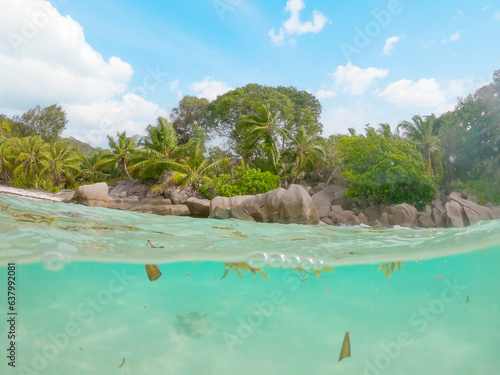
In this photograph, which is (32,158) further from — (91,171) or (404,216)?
(404,216)

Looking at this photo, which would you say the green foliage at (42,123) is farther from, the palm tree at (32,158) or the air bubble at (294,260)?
the air bubble at (294,260)

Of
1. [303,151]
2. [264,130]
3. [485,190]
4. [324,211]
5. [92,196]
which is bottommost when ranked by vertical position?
[92,196]

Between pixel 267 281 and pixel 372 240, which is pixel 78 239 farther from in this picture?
pixel 372 240

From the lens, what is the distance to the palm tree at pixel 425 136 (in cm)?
2856

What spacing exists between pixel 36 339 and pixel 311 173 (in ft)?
101

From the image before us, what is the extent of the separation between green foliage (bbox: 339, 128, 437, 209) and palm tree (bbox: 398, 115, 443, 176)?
17.5 feet

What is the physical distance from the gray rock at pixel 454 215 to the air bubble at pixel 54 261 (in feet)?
68.8

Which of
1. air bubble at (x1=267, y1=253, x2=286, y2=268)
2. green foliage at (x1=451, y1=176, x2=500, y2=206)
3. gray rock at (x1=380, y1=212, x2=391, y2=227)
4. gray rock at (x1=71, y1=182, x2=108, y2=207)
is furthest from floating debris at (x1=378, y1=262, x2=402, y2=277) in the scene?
green foliage at (x1=451, y1=176, x2=500, y2=206)

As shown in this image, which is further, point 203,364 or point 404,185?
point 404,185

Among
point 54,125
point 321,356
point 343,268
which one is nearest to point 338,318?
point 321,356

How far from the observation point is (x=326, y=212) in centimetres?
2383

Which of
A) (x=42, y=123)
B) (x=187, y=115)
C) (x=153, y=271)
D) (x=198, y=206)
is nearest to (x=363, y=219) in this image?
(x=198, y=206)

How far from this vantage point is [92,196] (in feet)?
71.8

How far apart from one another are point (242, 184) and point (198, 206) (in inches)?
141
